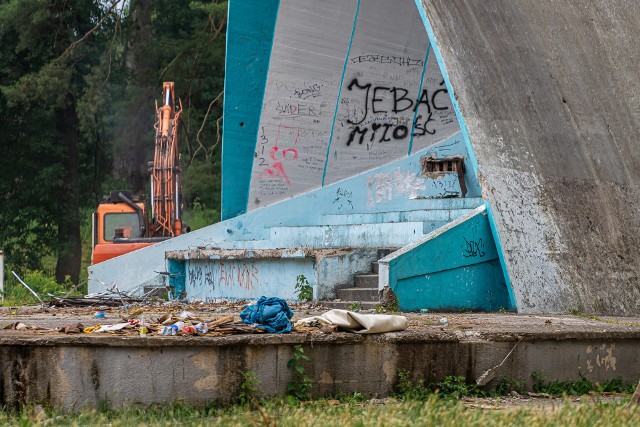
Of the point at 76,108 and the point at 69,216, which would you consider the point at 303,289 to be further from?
the point at 69,216

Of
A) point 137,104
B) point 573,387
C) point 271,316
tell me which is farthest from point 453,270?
point 137,104

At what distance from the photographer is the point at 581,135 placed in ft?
43.5

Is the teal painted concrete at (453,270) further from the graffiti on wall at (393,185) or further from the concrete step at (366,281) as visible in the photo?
the graffiti on wall at (393,185)

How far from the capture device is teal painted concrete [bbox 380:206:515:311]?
11.8 meters

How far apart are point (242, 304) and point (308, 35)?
588 cm

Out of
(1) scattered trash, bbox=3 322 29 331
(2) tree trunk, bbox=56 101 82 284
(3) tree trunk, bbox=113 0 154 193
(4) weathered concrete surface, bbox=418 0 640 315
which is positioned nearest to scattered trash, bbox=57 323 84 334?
(1) scattered trash, bbox=3 322 29 331

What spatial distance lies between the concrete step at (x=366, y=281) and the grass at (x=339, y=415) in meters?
5.82

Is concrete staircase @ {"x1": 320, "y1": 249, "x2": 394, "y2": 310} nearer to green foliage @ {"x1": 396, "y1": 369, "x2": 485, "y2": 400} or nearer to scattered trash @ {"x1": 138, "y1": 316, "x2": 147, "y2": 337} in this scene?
green foliage @ {"x1": 396, "y1": 369, "x2": 485, "y2": 400}

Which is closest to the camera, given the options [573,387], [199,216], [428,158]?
[573,387]

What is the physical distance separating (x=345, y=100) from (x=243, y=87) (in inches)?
68.3

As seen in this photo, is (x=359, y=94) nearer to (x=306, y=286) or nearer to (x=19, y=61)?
(x=306, y=286)

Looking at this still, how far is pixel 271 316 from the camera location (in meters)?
7.65

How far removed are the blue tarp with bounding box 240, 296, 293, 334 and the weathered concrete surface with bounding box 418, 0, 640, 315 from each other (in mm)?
4430

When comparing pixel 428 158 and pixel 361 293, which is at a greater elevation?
pixel 428 158
